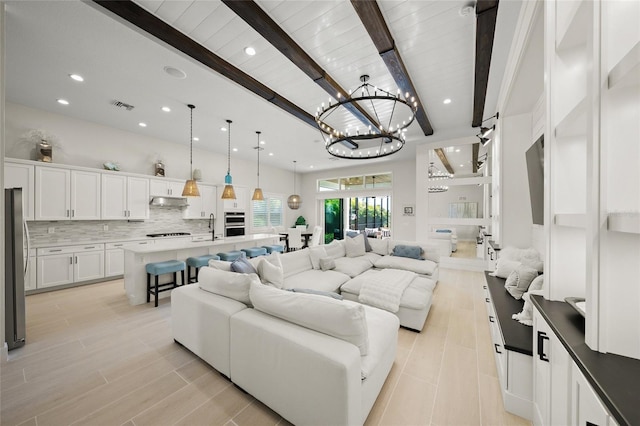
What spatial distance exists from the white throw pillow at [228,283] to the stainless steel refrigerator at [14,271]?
2.01 m

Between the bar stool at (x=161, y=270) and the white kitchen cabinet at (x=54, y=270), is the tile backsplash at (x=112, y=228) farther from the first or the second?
the bar stool at (x=161, y=270)

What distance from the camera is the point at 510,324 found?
182 centimetres

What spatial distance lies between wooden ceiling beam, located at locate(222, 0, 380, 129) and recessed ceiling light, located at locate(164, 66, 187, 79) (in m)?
1.36

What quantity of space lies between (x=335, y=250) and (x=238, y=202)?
386cm

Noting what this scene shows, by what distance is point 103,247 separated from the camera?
4.74 metres

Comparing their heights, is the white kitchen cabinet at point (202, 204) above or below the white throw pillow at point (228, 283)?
above

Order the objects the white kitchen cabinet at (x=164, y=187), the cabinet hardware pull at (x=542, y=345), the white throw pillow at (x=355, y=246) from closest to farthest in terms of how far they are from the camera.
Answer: the cabinet hardware pull at (x=542, y=345) → the white throw pillow at (x=355, y=246) → the white kitchen cabinet at (x=164, y=187)

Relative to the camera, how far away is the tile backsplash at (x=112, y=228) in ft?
13.9

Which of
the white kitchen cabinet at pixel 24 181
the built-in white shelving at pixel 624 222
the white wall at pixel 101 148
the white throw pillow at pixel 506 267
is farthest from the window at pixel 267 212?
the built-in white shelving at pixel 624 222

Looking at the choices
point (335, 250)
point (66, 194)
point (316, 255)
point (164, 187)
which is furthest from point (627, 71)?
point (164, 187)

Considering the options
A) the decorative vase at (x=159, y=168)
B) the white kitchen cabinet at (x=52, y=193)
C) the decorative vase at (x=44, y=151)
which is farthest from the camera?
the decorative vase at (x=159, y=168)

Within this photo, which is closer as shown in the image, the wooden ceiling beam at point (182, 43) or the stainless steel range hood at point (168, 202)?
the wooden ceiling beam at point (182, 43)

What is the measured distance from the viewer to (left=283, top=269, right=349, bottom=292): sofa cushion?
326 centimetres

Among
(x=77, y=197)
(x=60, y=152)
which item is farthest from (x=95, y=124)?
(x=77, y=197)
